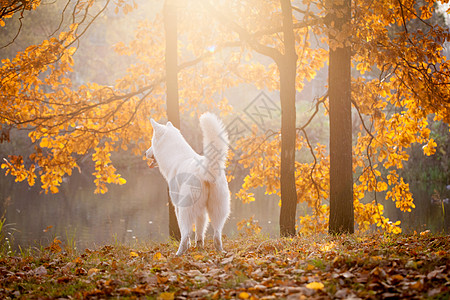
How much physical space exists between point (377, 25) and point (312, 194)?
12.7ft

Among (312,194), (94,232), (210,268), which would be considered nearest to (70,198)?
(94,232)

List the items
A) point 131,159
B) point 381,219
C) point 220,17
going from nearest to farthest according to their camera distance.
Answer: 1. point 220,17
2. point 381,219
3. point 131,159

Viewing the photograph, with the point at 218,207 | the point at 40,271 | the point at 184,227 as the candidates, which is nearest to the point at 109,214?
the point at 184,227

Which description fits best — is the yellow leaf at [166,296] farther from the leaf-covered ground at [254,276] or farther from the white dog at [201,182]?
the white dog at [201,182]

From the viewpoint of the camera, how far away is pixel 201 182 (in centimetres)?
547

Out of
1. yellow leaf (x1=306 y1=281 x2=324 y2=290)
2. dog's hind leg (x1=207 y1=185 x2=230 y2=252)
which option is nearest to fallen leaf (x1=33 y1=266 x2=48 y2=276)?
dog's hind leg (x1=207 y1=185 x2=230 y2=252)

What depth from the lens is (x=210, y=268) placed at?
450 centimetres

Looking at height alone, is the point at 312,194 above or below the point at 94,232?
above

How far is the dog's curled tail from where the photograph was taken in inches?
197

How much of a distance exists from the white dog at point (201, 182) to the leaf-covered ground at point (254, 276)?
1.44ft

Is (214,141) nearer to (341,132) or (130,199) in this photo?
(341,132)

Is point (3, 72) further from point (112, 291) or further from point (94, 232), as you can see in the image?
point (94, 232)

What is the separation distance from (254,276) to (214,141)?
5.44 feet

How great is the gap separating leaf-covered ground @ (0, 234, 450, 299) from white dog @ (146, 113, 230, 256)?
0.44 metres
